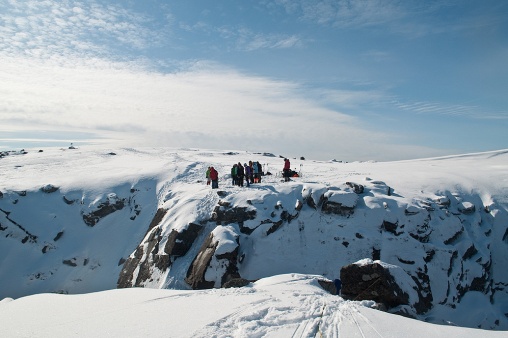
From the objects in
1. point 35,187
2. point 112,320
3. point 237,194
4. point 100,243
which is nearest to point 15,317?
point 112,320

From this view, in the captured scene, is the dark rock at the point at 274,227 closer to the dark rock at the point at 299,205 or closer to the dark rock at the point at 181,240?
the dark rock at the point at 299,205

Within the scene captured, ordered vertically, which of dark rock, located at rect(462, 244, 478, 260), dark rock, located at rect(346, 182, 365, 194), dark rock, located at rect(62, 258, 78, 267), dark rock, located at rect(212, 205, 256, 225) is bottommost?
dark rock, located at rect(62, 258, 78, 267)

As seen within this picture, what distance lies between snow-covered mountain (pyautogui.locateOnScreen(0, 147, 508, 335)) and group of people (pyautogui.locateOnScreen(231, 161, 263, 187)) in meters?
1.00

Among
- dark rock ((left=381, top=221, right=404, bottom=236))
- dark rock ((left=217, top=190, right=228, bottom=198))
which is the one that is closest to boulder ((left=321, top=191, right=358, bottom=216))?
dark rock ((left=381, top=221, right=404, bottom=236))

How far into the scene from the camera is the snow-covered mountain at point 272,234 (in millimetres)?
18062

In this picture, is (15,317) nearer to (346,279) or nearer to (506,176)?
(346,279)

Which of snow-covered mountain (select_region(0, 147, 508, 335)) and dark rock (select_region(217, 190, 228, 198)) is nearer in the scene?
snow-covered mountain (select_region(0, 147, 508, 335))

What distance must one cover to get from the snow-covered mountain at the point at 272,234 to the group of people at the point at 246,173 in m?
1.00

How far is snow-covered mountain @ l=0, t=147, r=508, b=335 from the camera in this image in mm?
18062

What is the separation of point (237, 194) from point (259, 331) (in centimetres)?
1498

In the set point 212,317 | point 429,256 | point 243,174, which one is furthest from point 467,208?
point 212,317

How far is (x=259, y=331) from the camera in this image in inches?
294

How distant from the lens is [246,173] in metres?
24.5

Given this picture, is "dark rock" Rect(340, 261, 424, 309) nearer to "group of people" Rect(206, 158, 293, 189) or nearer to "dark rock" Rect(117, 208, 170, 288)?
"dark rock" Rect(117, 208, 170, 288)
